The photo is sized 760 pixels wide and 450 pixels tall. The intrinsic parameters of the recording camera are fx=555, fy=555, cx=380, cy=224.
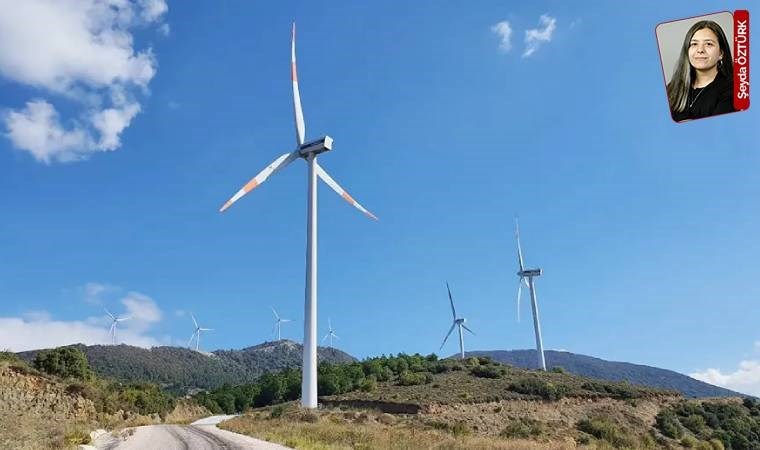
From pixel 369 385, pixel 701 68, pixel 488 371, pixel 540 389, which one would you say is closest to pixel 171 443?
pixel 701 68

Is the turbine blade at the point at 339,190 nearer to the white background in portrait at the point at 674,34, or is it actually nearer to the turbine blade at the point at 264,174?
the turbine blade at the point at 264,174

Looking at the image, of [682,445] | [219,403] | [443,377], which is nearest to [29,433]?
[682,445]

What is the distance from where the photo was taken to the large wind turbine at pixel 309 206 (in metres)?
48.4

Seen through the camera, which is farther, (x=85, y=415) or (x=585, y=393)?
(x=585, y=393)

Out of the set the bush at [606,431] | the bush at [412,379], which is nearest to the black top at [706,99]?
the bush at [606,431]

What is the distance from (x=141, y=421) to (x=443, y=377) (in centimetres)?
4771

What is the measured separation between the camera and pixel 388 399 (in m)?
65.7

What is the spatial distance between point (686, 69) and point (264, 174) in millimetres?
49737

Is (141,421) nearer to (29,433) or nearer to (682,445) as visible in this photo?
(29,433)

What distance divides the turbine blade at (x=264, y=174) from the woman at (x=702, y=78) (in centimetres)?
4330

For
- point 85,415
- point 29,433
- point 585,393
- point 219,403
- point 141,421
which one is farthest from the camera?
point 219,403

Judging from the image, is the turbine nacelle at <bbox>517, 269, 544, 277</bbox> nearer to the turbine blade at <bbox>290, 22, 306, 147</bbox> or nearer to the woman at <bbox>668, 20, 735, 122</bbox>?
the turbine blade at <bbox>290, 22, 306, 147</bbox>

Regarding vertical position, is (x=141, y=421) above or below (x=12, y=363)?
below

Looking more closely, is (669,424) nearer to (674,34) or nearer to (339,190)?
(339,190)
